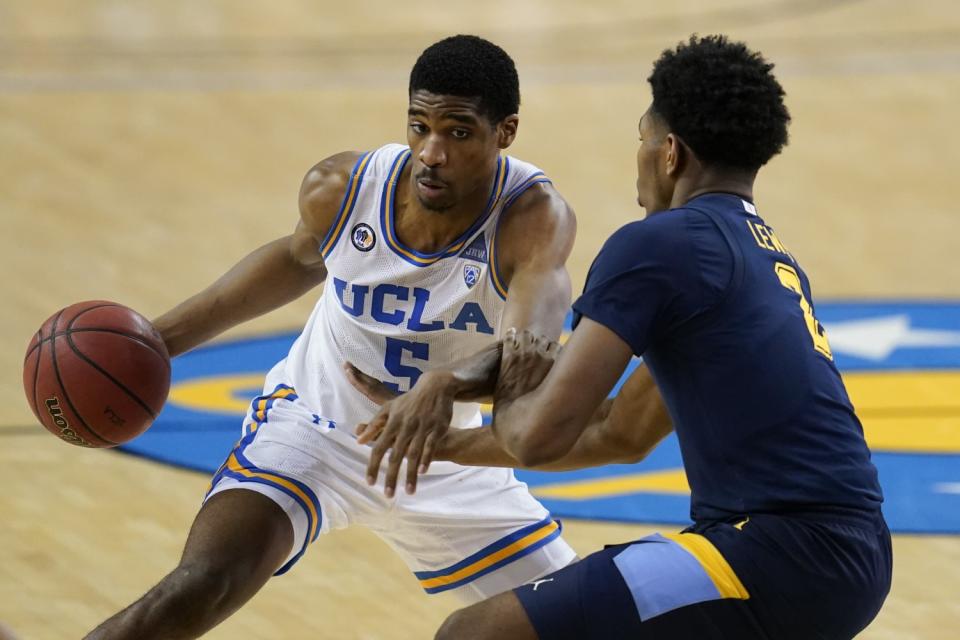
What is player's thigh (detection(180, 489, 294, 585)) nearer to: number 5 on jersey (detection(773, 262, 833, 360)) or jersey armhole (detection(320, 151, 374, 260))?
jersey armhole (detection(320, 151, 374, 260))

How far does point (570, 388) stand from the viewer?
3379 mm

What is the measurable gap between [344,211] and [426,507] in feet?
3.22

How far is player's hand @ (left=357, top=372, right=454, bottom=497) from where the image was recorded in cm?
375

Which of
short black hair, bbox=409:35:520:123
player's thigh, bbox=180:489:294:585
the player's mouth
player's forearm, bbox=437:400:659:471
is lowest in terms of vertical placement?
player's thigh, bbox=180:489:294:585

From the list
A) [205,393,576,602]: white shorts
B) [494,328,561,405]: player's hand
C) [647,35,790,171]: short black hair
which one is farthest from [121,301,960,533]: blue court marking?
[647,35,790,171]: short black hair

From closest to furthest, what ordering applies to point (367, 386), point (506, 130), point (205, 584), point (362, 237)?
point (205, 584) → point (367, 386) → point (506, 130) → point (362, 237)

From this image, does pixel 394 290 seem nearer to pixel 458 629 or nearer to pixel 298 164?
pixel 458 629

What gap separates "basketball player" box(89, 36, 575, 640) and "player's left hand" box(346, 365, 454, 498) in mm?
689

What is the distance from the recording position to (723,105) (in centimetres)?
358

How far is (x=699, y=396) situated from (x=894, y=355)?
5634mm

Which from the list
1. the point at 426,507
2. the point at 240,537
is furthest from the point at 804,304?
the point at 240,537

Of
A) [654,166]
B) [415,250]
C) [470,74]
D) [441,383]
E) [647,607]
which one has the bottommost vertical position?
[647,607]

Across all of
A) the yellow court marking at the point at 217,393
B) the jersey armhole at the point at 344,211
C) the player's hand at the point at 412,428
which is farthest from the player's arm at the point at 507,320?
the yellow court marking at the point at 217,393

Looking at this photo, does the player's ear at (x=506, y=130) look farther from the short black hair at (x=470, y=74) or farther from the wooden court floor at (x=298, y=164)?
the wooden court floor at (x=298, y=164)
